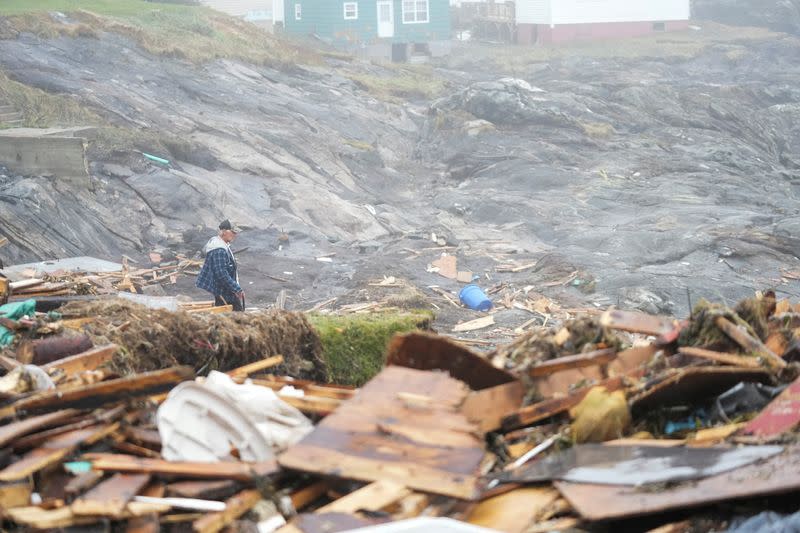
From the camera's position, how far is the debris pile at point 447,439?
425 cm

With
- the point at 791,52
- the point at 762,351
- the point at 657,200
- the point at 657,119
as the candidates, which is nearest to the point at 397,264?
the point at 657,200

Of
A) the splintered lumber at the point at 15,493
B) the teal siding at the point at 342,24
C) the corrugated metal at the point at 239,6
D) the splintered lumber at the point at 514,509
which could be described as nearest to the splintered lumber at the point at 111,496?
the splintered lumber at the point at 15,493

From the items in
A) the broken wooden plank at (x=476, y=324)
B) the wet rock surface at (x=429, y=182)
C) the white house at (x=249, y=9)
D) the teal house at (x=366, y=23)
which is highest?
the white house at (x=249, y=9)

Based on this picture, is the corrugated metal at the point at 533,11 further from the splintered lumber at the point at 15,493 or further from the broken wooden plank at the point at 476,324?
the splintered lumber at the point at 15,493

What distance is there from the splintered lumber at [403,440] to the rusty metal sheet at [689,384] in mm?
1038

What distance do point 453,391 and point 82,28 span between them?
28.4m

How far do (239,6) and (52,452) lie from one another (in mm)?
62427

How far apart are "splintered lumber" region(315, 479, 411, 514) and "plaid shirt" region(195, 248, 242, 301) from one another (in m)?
8.60

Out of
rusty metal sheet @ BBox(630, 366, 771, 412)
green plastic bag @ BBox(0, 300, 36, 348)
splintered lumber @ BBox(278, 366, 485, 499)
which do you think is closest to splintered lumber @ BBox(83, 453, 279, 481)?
splintered lumber @ BBox(278, 366, 485, 499)

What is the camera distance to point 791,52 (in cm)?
5431

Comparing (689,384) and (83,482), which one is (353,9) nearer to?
(689,384)

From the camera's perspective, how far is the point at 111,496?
14.3 feet

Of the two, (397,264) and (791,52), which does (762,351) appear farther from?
(791,52)

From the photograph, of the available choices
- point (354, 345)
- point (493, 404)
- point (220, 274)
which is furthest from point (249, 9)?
point (493, 404)
